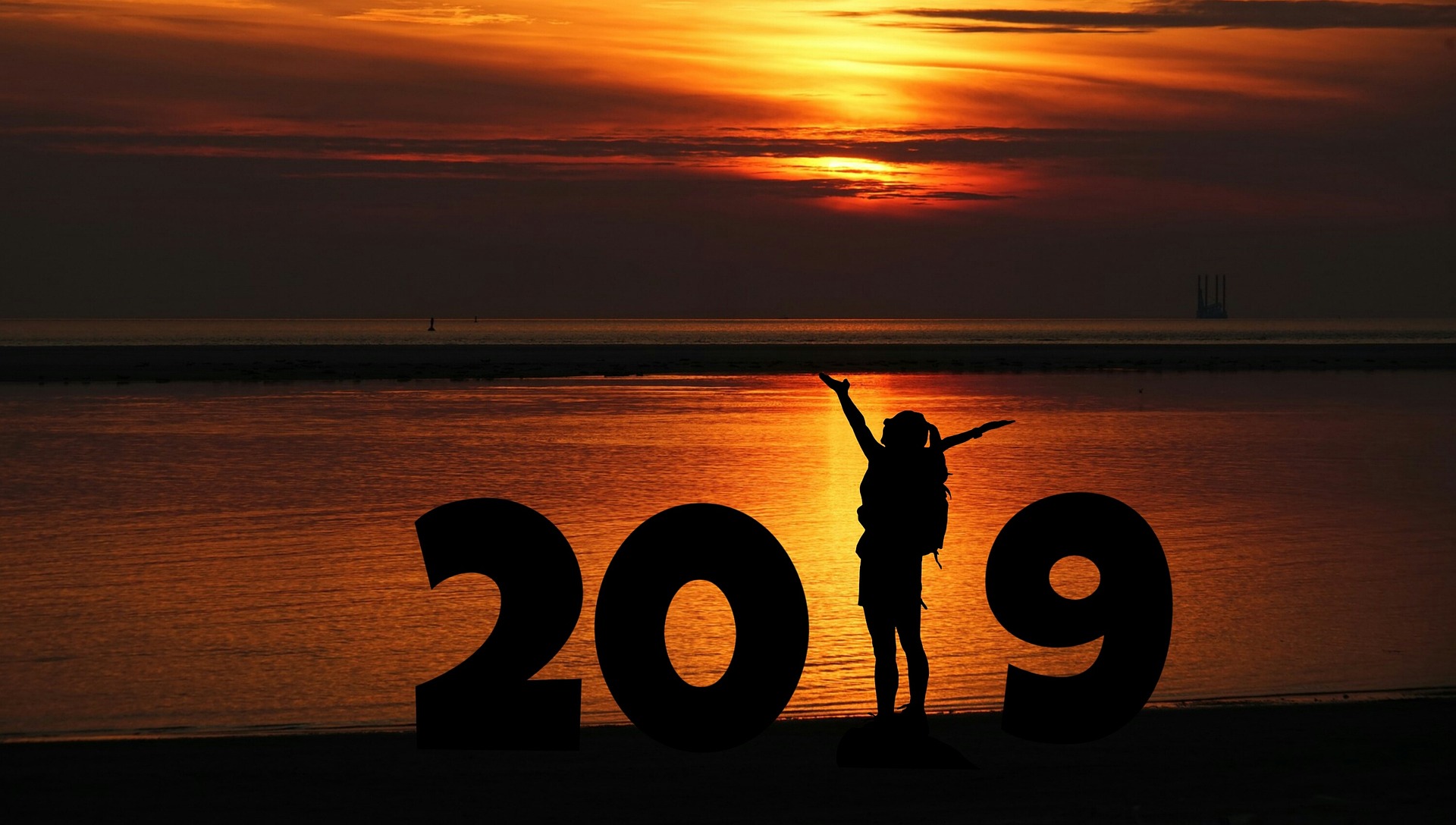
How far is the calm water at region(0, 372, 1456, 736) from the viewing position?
1180 centimetres

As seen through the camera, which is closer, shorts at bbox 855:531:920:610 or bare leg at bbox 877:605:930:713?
shorts at bbox 855:531:920:610

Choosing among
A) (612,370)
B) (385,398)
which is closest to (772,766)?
(385,398)

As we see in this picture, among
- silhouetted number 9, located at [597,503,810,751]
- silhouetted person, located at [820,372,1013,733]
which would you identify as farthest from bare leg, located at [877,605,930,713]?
silhouetted number 9, located at [597,503,810,751]

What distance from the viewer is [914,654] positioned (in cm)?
923

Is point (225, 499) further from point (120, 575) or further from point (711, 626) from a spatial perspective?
point (711, 626)

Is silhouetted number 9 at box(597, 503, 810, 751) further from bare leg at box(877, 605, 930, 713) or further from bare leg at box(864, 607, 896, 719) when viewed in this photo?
bare leg at box(877, 605, 930, 713)

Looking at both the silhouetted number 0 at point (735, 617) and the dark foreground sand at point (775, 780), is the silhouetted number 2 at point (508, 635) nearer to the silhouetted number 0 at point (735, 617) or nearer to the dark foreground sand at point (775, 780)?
the silhouetted number 0 at point (735, 617)

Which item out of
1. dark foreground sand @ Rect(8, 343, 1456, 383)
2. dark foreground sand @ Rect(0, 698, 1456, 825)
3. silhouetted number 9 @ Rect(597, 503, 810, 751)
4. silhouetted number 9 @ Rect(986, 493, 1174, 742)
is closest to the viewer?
dark foreground sand @ Rect(0, 698, 1456, 825)

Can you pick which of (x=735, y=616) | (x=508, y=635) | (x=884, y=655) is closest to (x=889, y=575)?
(x=884, y=655)

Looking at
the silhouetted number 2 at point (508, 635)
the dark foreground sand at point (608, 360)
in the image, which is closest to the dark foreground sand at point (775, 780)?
the silhouetted number 2 at point (508, 635)

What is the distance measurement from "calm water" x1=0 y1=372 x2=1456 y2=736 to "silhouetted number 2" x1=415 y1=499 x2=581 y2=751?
1483 mm

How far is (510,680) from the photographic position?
29.6 ft

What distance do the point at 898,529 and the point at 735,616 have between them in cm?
111

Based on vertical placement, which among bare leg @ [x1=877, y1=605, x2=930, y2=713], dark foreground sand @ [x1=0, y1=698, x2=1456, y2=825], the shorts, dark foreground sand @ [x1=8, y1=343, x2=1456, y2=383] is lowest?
dark foreground sand @ [x1=0, y1=698, x2=1456, y2=825]
